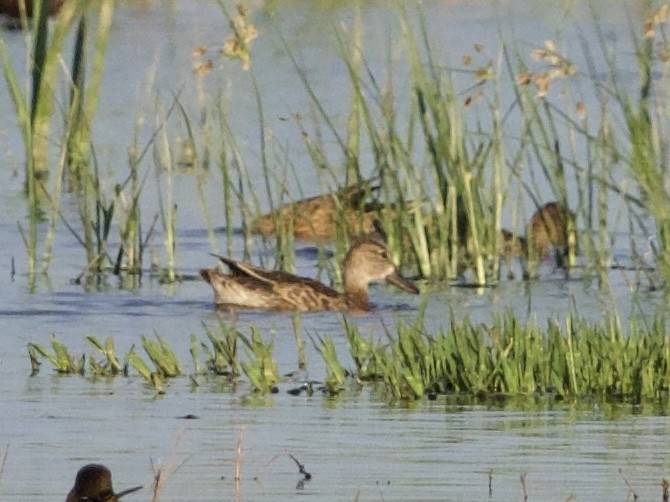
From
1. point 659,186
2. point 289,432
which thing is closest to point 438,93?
point 659,186

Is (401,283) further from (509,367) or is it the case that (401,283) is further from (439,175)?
(509,367)

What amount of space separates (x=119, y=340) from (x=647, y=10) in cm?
266

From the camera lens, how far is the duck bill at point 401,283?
1173 centimetres

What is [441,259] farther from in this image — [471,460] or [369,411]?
[471,460]

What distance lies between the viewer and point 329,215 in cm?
1303

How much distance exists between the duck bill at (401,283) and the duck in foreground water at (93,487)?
5.93 m

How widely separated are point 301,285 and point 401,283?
2.52 feet

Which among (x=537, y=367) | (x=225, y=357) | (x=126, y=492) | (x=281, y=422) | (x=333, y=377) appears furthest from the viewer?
(x=225, y=357)

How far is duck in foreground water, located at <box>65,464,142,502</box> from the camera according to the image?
5734 mm

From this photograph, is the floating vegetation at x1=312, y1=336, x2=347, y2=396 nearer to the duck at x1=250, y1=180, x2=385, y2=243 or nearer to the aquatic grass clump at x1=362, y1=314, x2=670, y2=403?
the aquatic grass clump at x1=362, y1=314, x2=670, y2=403

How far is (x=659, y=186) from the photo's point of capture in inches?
383

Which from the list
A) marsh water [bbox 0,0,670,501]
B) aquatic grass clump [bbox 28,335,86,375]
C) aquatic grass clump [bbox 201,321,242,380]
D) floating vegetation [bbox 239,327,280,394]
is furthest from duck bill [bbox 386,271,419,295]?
floating vegetation [bbox 239,327,280,394]

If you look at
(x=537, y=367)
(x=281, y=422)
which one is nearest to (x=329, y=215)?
(x=537, y=367)

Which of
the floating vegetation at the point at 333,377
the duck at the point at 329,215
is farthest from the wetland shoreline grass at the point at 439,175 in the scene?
the floating vegetation at the point at 333,377
